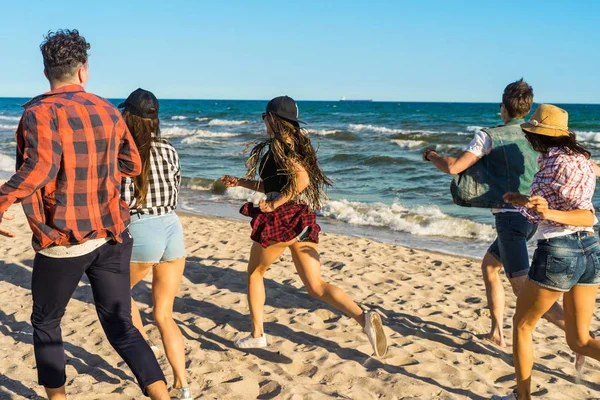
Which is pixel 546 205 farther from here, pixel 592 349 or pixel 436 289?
pixel 436 289

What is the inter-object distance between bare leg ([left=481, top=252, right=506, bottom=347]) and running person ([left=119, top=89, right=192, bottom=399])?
2.20m

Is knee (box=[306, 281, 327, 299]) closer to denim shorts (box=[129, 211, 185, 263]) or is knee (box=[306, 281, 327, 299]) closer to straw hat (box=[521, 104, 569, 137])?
denim shorts (box=[129, 211, 185, 263])

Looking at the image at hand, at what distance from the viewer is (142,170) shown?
337 centimetres

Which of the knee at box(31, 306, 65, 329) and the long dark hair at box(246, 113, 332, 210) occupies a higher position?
the long dark hair at box(246, 113, 332, 210)

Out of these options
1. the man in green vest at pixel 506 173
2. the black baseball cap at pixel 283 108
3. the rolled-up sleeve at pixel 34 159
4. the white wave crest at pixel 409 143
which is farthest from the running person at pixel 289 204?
the white wave crest at pixel 409 143

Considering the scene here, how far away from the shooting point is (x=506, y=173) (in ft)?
13.1

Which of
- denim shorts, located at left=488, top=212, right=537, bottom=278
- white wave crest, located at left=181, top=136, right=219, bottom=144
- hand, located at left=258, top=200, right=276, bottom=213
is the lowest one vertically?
white wave crest, located at left=181, top=136, right=219, bottom=144

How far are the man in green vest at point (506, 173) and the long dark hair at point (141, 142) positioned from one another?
174 centimetres

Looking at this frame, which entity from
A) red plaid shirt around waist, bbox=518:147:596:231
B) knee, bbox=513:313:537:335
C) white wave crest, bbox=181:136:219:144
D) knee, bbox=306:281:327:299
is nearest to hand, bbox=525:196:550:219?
red plaid shirt around waist, bbox=518:147:596:231

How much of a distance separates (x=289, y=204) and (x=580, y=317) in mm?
1791

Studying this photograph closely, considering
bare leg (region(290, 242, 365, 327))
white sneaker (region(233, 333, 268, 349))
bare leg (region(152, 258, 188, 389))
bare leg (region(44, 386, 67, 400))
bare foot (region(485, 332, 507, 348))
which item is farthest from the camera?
bare foot (region(485, 332, 507, 348))

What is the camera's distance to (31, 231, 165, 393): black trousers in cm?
281

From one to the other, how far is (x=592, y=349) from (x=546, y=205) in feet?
3.03

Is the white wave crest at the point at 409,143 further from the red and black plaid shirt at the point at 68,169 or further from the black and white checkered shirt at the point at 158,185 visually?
the red and black plaid shirt at the point at 68,169
